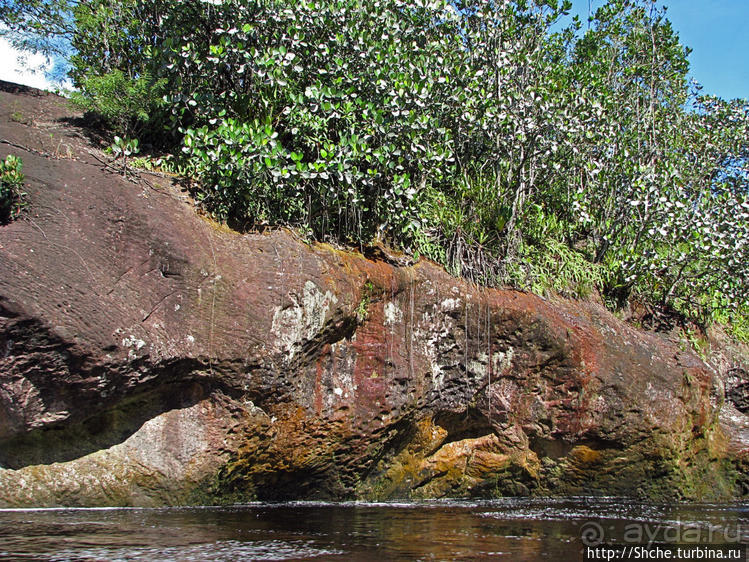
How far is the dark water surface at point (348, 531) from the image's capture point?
3.68 m

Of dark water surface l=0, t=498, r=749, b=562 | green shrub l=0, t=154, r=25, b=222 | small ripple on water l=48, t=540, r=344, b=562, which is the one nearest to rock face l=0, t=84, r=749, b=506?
green shrub l=0, t=154, r=25, b=222

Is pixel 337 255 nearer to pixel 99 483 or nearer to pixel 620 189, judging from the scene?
pixel 99 483

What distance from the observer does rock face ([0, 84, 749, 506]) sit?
4.92 metres

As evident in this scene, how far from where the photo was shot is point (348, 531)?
14.8ft

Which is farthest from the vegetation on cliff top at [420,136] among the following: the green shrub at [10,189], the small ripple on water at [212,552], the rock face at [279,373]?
the small ripple on water at [212,552]

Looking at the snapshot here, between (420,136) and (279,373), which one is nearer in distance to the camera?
(279,373)

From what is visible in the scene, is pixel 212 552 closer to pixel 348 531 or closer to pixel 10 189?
pixel 348 531

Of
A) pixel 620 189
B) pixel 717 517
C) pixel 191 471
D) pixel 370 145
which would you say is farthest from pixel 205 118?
pixel 717 517

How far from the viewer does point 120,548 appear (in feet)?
12.0

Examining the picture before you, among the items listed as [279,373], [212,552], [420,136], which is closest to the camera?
[212,552]

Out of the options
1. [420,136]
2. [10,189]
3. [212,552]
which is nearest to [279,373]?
[212,552]

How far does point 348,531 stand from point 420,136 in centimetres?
464

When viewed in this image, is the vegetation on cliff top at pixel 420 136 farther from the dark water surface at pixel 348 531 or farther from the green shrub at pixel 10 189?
the dark water surface at pixel 348 531

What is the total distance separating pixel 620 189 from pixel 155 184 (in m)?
6.48
